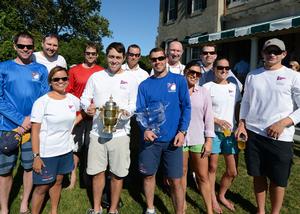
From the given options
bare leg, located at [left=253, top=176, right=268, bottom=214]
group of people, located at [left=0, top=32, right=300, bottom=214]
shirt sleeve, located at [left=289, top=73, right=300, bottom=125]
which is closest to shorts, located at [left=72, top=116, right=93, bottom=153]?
group of people, located at [left=0, top=32, right=300, bottom=214]

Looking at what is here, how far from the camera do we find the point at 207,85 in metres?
4.08

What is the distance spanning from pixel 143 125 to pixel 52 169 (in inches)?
44.2

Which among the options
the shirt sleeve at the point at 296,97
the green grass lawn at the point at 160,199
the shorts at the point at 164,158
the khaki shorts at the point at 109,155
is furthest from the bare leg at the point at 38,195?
the shirt sleeve at the point at 296,97

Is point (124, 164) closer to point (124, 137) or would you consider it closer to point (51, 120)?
point (124, 137)

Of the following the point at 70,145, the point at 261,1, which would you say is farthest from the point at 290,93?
the point at 261,1

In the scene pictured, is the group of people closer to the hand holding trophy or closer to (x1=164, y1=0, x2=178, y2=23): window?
the hand holding trophy

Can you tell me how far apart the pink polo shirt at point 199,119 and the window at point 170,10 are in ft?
53.8

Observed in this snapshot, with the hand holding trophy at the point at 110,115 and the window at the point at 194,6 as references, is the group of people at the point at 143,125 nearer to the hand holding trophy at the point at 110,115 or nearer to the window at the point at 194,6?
the hand holding trophy at the point at 110,115

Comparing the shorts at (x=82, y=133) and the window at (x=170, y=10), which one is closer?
the shorts at (x=82, y=133)

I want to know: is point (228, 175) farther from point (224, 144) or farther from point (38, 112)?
point (38, 112)

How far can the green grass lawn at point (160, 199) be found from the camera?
4238 millimetres

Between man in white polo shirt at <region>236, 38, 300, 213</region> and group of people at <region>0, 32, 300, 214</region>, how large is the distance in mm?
11

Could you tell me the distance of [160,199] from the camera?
180 inches

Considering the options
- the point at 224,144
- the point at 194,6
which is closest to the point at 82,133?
the point at 224,144
